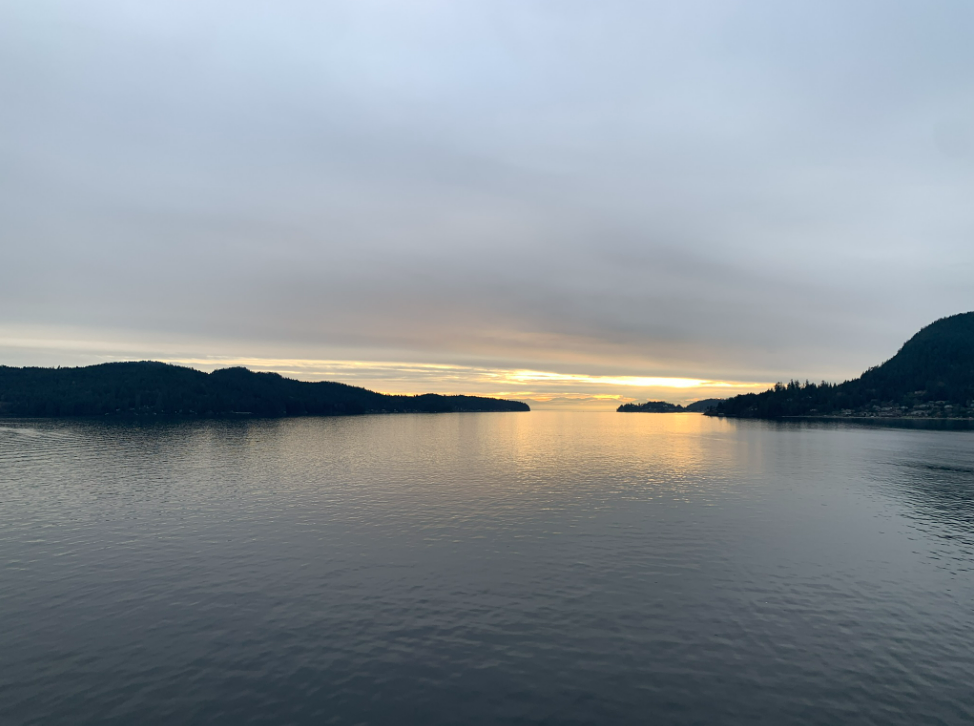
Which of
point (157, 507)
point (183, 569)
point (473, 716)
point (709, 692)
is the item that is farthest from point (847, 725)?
point (157, 507)

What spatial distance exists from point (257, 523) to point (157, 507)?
17.7m

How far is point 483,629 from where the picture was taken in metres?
28.9

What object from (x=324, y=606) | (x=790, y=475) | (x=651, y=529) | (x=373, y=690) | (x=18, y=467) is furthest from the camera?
(x=790, y=475)

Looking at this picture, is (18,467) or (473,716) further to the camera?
(18,467)

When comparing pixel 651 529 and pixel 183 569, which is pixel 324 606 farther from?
pixel 651 529

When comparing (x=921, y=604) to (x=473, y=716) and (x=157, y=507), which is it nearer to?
(x=473, y=716)

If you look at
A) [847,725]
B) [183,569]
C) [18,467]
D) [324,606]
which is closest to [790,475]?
[847,725]

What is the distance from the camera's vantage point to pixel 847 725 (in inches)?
806

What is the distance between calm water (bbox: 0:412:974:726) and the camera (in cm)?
2211

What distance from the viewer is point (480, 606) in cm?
3219

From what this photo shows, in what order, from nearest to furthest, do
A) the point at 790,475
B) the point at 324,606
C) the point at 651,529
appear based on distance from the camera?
the point at 324,606, the point at 651,529, the point at 790,475

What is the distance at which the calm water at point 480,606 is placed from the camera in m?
22.1

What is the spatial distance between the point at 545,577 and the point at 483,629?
10128 mm

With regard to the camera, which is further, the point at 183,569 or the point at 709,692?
the point at 183,569
